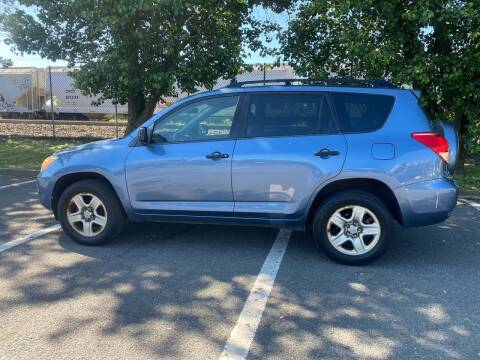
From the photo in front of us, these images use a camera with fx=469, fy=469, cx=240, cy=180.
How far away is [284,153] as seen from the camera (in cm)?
463

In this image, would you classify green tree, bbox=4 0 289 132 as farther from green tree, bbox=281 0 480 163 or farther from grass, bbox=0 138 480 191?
grass, bbox=0 138 480 191

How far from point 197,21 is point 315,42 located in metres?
2.37

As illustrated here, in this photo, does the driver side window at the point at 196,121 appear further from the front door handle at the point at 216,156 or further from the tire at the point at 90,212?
the tire at the point at 90,212

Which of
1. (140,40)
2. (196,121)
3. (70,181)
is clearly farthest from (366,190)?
(140,40)

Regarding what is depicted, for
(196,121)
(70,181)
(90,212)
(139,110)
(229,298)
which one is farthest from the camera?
(139,110)

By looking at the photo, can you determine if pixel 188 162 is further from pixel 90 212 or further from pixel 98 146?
pixel 90 212

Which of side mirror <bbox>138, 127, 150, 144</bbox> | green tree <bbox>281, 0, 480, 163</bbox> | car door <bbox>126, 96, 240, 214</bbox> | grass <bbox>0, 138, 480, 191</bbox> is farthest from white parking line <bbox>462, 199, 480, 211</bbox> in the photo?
side mirror <bbox>138, 127, 150, 144</bbox>

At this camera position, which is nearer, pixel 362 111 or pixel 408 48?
pixel 362 111

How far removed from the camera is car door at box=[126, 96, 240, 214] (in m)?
4.81

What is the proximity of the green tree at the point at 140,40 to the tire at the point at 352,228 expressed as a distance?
5.12m

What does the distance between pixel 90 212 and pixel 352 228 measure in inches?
111

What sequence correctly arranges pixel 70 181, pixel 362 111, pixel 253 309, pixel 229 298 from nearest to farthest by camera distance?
pixel 253 309, pixel 229 298, pixel 362 111, pixel 70 181

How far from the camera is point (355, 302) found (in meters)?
3.89

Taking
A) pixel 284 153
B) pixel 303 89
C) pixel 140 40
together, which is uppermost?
pixel 140 40
